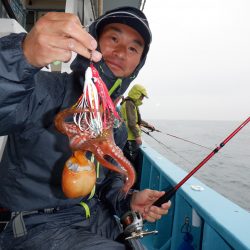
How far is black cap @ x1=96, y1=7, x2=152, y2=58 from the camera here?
199 cm

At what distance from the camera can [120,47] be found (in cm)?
A: 205

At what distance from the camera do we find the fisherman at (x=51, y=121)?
1.12m

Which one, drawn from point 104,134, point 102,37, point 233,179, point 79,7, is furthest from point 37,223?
point 233,179

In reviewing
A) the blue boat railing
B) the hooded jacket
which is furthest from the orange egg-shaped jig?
the blue boat railing

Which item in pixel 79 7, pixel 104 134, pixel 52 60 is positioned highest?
pixel 79 7

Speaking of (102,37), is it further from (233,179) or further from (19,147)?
(233,179)

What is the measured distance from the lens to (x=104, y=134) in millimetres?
1133

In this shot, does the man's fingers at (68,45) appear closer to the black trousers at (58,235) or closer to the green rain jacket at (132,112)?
the black trousers at (58,235)

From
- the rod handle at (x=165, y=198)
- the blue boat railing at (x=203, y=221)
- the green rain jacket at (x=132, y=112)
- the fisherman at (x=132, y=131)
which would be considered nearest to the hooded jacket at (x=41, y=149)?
the rod handle at (x=165, y=198)

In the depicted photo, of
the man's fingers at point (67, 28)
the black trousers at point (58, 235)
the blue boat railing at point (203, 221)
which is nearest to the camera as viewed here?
the man's fingers at point (67, 28)

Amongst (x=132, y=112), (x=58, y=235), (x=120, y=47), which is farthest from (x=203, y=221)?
(x=132, y=112)

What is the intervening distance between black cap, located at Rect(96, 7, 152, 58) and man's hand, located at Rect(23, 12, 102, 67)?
100 cm

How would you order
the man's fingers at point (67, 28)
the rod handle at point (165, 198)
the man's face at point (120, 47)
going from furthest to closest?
1. the rod handle at point (165, 198)
2. the man's face at point (120, 47)
3. the man's fingers at point (67, 28)

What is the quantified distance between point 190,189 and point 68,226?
5.05 feet
